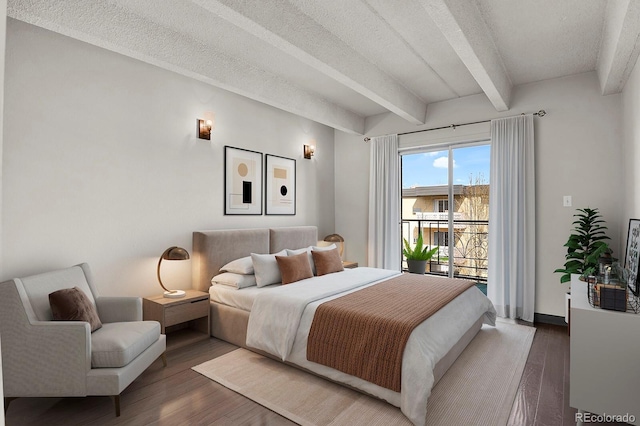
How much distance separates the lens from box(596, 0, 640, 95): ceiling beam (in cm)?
231

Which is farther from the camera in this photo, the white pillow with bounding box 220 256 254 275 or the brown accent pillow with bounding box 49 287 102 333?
the white pillow with bounding box 220 256 254 275

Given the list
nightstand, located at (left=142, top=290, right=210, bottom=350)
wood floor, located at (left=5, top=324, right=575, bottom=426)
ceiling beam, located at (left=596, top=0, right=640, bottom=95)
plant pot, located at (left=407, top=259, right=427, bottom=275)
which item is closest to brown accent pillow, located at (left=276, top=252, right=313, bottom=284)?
nightstand, located at (left=142, top=290, right=210, bottom=350)

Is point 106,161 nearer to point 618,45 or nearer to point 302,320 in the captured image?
point 302,320

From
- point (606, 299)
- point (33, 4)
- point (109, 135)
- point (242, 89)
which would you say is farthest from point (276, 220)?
point (606, 299)

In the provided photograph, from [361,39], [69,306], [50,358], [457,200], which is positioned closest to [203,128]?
[361,39]

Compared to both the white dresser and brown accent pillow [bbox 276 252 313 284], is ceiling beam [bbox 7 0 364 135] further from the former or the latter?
the white dresser

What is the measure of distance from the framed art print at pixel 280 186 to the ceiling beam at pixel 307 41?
164 cm

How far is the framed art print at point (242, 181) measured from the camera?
4281 millimetres

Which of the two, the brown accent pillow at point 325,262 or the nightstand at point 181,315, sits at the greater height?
the brown accent pillow at point 325,262

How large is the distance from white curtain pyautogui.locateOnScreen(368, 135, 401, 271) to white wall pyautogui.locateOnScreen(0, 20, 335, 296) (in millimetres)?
2032

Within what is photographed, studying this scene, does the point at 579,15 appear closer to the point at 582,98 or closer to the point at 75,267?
the point at 582,98

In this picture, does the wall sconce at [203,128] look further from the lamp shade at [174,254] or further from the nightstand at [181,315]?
the nightstand at [181,315]

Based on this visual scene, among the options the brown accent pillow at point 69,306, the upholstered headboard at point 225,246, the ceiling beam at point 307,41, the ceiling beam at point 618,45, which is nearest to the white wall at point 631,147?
the ceiling beam at point 618,45

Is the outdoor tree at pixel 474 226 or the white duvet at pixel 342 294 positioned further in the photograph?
the outdoor tree at pixel 474 226
